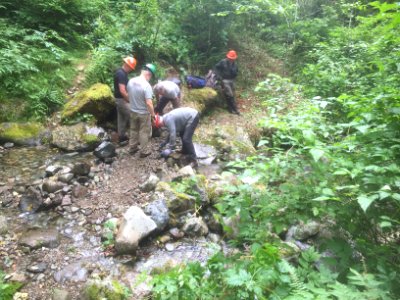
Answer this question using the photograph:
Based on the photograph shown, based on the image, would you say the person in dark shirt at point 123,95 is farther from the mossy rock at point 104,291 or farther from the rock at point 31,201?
the mossy rock at point 104,291

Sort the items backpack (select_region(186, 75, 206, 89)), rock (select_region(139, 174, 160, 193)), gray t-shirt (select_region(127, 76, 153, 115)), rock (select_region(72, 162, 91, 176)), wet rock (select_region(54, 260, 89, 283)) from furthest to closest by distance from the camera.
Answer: backpack (select_region(186, 75, 206, 89))
gray t-shirt (select_region(127, 76, 153, 115))
rock (select_region(72, 162, 91, 176))
rock (select_region(139, 174, 160, 193))
wet rock (select_region(54, 260, 89, 283))

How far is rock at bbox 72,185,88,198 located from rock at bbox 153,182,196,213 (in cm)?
144

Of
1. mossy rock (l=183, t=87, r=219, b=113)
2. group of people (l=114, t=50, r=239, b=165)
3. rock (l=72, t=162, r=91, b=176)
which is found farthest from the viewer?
mossy rock (l=183, t=87, r=219, b=113)

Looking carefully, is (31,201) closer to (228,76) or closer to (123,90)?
(123,90)

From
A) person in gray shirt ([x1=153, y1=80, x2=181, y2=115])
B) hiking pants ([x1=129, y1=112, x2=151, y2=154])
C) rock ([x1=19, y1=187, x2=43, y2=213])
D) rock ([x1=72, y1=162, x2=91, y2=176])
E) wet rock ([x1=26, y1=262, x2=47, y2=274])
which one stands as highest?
person in gray shirt ([x1=153, y1=80, x2=181, y2=115])

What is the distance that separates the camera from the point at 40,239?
17.5 ft

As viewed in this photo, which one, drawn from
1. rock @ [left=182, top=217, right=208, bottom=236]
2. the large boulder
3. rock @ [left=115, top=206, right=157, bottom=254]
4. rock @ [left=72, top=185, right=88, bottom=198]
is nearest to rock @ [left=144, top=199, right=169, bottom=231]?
rock @ [left=115, top=206, right=157, bottom=254]

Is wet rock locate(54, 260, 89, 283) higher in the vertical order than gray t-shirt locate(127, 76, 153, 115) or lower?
lower

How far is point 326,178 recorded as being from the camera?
2.67 metres

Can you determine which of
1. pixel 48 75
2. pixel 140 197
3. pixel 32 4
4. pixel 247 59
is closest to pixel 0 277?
pixel 140 197

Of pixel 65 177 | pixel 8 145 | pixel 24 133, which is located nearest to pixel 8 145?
pixel 8 145

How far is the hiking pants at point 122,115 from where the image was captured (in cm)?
815

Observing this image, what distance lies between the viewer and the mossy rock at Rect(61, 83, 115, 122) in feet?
26.7

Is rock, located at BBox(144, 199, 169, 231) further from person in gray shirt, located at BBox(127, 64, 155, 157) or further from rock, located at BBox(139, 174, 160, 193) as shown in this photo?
person in gray shirt, located at BBox(127, 64, 155, 157)
